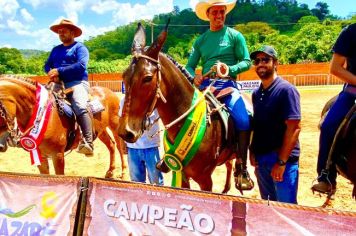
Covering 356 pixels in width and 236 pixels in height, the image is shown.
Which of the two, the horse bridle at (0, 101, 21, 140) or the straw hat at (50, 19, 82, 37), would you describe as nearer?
the horse bridle at (0, 101, 21, 140)

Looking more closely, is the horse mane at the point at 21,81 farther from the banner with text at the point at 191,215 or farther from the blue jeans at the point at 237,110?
the blue jeans at the point at 237,110

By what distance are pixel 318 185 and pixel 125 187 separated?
1891 mm

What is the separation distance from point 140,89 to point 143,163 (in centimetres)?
196

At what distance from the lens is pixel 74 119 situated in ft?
21.4

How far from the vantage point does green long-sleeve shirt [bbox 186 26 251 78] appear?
462 centimetres

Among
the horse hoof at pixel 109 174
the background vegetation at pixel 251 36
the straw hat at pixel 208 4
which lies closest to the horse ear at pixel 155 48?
the straw hat at pixel 208 4

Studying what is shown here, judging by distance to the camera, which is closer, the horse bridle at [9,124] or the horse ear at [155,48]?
the horse ear at [155,48]

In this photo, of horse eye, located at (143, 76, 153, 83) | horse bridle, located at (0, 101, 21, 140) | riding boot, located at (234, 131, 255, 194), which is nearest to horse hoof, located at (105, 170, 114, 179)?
horse bridle, located at (0, 101, 21, 140)

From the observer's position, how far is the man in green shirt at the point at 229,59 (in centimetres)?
450

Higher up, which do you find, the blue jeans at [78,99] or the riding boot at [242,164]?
the blue jeans at [78,99]

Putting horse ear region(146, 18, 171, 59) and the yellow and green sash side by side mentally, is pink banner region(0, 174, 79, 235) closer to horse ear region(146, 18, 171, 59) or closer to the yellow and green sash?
the yellow and green sash

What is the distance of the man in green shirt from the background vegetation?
114 ft

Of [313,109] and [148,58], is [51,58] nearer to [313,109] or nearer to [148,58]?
[148,58]

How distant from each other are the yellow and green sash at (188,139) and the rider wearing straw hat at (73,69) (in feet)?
8.70
